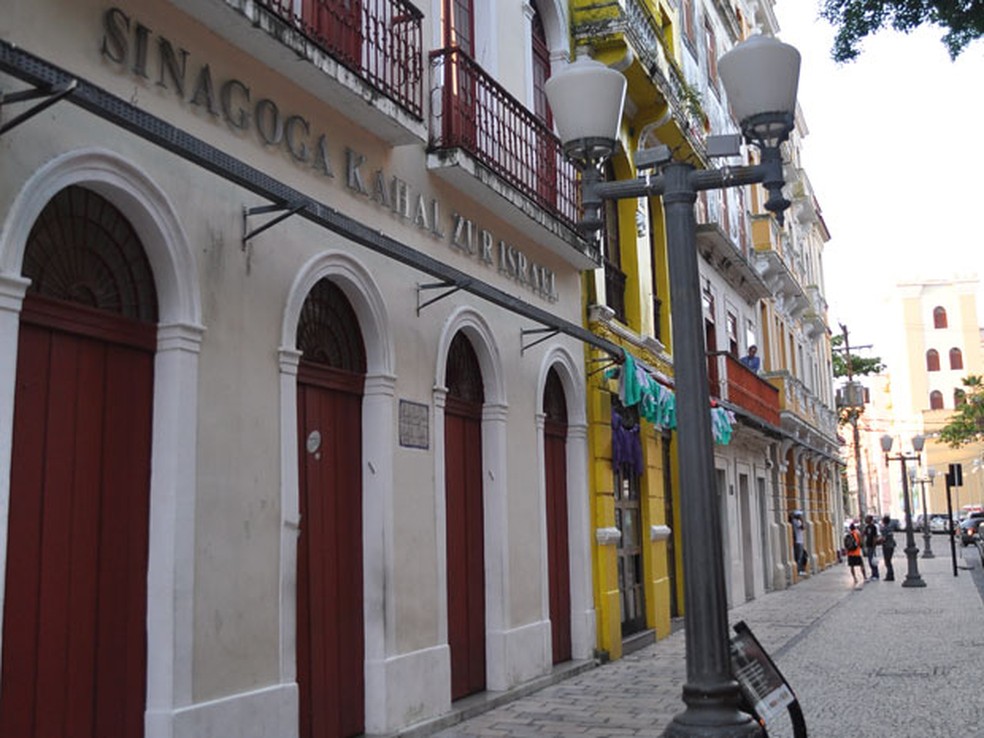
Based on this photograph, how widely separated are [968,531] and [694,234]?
1769 inches

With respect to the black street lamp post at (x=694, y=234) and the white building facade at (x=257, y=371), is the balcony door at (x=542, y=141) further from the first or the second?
the black street lamp post at (x=694, y=234)

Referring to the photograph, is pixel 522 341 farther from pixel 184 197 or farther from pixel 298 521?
pixel 184 197

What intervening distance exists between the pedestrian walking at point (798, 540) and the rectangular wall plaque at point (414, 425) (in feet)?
62.9

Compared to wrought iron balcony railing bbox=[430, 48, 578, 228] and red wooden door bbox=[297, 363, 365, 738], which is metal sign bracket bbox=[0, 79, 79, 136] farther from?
wrought iron balcony railing bbox=[430, 48, 578, 228]

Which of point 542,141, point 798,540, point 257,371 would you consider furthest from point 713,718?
point 798,540

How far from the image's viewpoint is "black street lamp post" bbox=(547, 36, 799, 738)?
4820 mm

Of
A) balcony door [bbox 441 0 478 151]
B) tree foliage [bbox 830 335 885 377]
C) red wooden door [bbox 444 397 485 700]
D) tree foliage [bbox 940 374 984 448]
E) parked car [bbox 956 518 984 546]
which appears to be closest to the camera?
balcony door [bbox 441 0 478 151]

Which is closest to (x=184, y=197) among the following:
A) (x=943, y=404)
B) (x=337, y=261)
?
(x=337, y=261)

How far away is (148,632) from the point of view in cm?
591

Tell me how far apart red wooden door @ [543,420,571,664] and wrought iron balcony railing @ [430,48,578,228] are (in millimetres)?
2438

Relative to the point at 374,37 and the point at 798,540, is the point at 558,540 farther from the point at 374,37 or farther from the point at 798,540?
the point at 798,540

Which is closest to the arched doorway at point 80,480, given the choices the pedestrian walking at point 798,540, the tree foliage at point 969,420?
the pedestrian walking at point 798,540

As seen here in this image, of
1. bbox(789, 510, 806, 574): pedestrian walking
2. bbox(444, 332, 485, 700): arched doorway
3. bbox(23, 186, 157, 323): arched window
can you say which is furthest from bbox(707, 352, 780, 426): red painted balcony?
bbox(23, 186, 157, 323): arched window

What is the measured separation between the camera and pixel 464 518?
991cm
